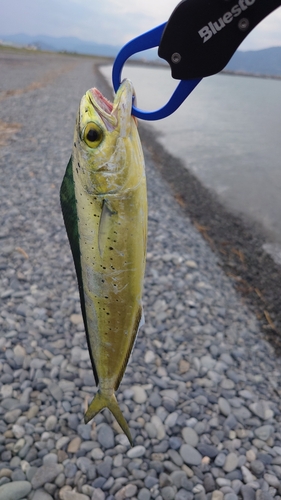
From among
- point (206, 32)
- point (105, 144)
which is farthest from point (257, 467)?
point (206, 32)

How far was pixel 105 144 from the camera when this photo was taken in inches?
64.1

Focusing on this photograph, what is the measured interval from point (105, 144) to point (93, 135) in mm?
62

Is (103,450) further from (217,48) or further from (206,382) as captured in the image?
(217,48)

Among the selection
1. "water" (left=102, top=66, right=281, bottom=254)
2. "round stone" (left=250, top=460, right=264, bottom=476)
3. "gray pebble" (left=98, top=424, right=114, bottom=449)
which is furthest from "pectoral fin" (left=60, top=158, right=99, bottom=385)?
"water" (left=102, top=66, right=281, bottom=254)

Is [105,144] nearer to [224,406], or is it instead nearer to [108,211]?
[108,211]

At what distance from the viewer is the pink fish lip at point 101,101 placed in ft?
5.32

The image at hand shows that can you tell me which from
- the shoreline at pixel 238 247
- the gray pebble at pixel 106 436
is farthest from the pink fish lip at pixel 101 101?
the shoreline at pixel 238 247

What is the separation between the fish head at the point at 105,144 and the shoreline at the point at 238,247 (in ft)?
17.0

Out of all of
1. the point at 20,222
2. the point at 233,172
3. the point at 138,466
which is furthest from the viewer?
the point at 233,172

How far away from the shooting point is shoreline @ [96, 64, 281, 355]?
23.4 ft

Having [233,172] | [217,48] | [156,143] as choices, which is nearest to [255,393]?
[217,48]

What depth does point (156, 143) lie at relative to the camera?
Answer: 70.6ft

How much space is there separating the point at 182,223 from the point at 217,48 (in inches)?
327

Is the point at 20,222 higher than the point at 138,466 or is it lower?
lower
